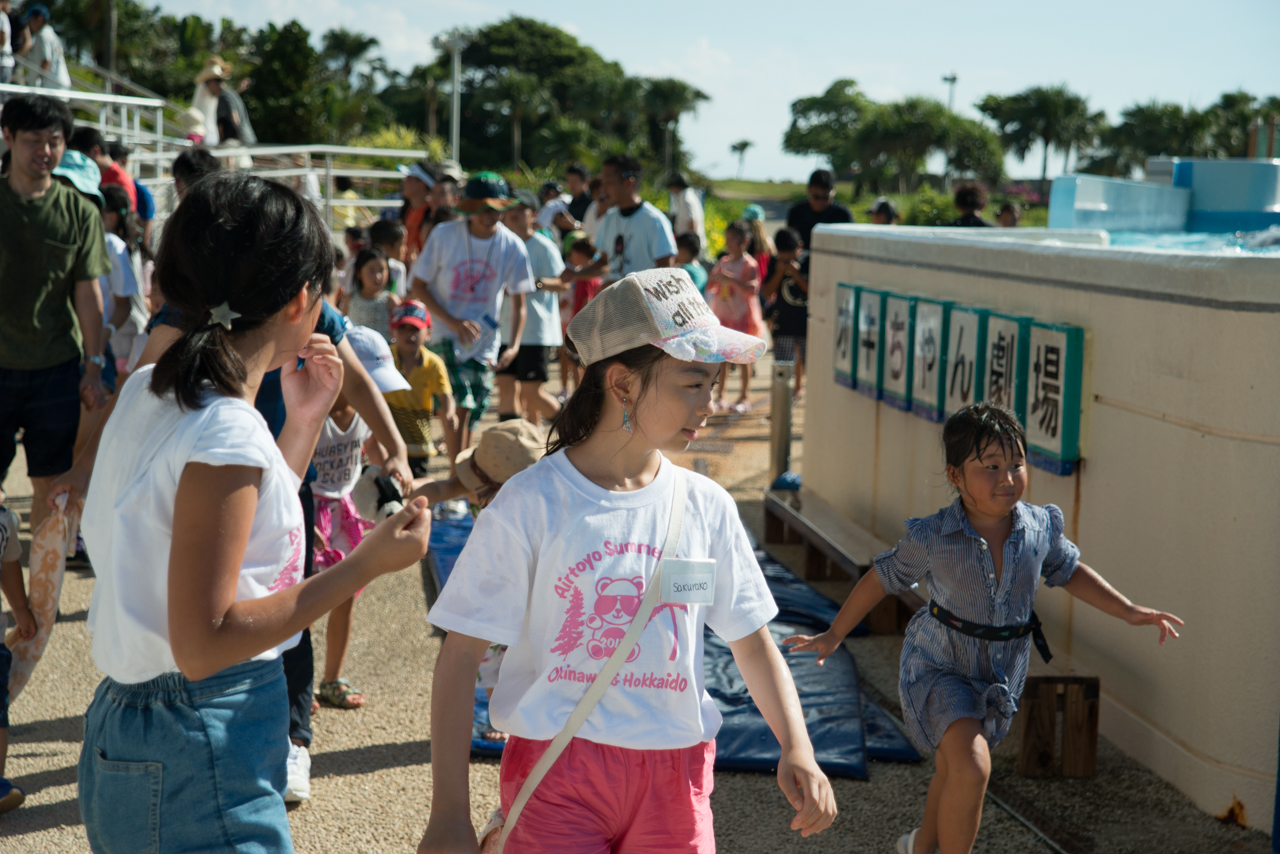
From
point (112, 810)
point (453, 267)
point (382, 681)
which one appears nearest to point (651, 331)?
point (112, 810)

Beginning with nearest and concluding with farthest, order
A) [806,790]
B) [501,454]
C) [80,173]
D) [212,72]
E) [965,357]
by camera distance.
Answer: [806,790] < [501,454] < [965,357] < [80,173] < [212,72]

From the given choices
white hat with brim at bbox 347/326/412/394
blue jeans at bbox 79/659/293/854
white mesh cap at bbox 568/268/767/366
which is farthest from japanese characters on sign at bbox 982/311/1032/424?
blue jeans at bbox 79/659/293/854

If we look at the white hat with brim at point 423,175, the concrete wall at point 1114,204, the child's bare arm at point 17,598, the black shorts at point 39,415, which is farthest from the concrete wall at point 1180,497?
the white hat with brim at point 423,175

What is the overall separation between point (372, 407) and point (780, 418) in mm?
4399

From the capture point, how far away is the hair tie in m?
1.84

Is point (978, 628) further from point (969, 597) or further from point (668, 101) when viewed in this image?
point (668, 101)

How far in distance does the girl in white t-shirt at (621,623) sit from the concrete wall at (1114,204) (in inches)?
327

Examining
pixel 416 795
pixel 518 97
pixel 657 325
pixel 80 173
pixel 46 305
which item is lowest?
pixel 416 795

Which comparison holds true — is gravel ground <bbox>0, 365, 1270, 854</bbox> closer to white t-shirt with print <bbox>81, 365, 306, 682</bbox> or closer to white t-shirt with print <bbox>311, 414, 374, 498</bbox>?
white t-shirt with print <bbox>311, 414, 374, 498</bbox>

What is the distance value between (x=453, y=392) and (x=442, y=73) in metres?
68.1

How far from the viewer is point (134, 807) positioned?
1.80m

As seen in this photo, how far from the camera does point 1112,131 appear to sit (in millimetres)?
79750

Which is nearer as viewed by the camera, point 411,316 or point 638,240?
point 411,316

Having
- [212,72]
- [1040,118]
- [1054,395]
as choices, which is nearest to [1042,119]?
[1040,118]
